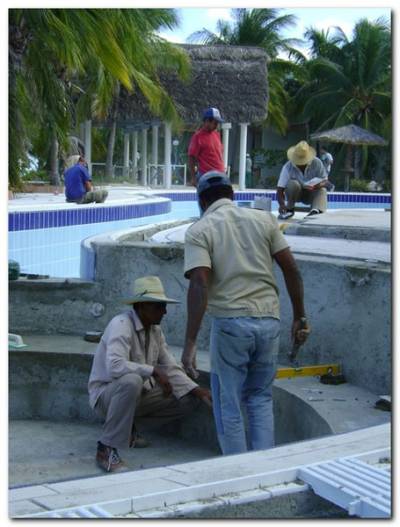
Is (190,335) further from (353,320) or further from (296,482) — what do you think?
(353,320)

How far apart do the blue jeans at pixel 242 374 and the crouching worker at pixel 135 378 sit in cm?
81

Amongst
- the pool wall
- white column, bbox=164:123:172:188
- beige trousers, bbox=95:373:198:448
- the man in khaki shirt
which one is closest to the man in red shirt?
the pool wall

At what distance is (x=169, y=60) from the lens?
23188mm

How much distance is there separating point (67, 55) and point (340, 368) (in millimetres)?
3968

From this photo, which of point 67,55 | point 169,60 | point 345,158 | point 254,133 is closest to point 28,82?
point 67,55

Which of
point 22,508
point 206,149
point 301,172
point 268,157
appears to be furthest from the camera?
point 268,157

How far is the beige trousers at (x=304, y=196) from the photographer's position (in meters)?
10.6

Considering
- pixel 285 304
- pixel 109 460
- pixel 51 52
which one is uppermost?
pixel 51 52

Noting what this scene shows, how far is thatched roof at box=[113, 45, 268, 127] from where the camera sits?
26672 millimetres

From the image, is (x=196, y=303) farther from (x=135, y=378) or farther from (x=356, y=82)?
(x=356, y=82)

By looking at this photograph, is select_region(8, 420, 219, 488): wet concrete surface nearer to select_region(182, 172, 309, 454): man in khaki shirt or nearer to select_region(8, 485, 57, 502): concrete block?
select_region(182, 172, 309, 454): man in khaki shirt

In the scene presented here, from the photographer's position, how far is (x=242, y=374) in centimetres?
430

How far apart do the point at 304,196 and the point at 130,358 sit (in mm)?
6101

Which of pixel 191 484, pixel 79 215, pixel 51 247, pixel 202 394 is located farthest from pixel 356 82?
pixel 191 484
